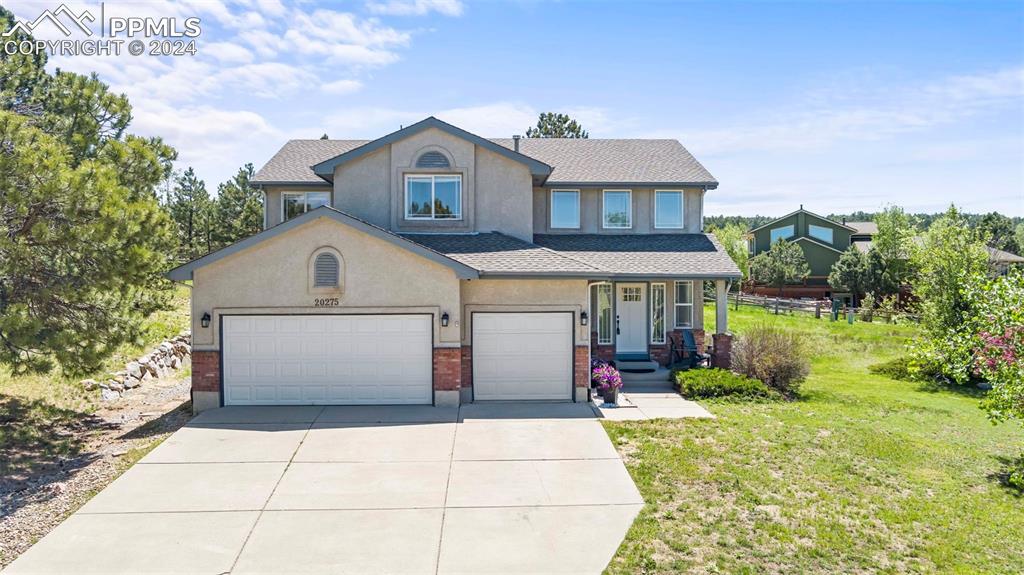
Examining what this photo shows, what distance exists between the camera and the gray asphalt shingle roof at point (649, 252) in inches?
655

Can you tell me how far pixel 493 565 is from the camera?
7004mm

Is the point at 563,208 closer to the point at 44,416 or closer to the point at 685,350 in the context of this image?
the point at 685,350

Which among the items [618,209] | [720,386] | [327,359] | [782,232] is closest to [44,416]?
[327,359]

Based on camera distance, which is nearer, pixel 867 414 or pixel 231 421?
pixel 231 421

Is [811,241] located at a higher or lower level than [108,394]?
higher

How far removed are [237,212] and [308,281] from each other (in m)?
23.0

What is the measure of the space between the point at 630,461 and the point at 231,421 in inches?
300

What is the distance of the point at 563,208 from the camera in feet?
63.2

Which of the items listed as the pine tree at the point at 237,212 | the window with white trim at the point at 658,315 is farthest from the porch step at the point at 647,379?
the pine tree at the point at 237,212

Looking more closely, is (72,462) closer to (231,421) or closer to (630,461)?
(231,421)

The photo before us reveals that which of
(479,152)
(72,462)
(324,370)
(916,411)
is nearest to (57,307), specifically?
(72,462)

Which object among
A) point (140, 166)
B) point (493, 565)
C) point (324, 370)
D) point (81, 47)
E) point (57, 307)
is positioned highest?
point (81, 47)

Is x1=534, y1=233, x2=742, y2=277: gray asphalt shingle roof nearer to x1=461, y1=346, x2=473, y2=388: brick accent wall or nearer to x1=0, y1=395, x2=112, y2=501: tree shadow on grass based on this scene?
x1=461, y1=346, x2=473, y2=388: brick accent wall

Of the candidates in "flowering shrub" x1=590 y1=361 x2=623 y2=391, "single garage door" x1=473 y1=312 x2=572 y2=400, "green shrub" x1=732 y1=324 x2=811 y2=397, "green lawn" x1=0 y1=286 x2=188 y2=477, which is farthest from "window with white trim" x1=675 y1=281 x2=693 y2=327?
"green lawn" x1=0 y1=286 x2=188 y2=477
